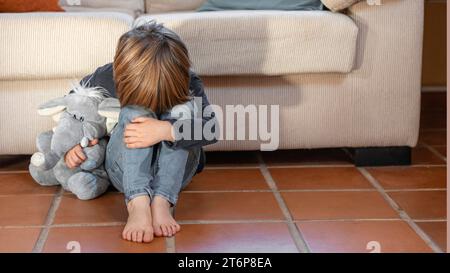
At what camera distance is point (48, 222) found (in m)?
2.02

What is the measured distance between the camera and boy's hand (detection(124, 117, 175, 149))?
1.96 metres

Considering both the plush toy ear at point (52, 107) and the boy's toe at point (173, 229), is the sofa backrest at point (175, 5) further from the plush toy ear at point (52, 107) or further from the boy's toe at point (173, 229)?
the boy's toe at point (173, 229)

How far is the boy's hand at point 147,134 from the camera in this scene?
1.96 meters

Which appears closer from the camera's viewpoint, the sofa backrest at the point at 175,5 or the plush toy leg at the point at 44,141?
the plush toy leg at the point at 44,141

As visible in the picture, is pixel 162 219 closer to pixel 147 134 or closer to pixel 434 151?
pixel 147 134

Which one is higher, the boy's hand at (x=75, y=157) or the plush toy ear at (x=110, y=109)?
the plush toy ear at (x=110, y=109)

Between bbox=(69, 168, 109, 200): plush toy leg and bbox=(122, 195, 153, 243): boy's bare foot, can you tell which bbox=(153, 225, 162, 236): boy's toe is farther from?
bbox=(69, 168, 109, 200): plush toy leg

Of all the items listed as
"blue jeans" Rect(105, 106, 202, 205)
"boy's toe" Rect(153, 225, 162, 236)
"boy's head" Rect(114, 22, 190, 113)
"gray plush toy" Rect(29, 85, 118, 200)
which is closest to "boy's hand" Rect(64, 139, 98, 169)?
"gray plush toy" Rect(29, 85, 118, 200)

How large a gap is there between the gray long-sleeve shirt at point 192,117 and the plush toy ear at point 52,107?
0.30 feet

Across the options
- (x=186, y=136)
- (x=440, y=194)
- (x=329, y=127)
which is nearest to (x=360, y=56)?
(x=329, y=127)

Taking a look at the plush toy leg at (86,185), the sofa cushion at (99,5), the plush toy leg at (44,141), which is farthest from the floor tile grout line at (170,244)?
the sofa cushion at (99,5)

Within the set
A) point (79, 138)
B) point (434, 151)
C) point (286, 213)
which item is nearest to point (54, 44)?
point (79, 138)

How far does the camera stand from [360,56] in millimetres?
2455
